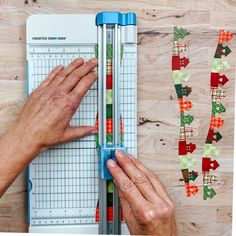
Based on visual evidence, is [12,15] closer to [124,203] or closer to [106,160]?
[106,160]

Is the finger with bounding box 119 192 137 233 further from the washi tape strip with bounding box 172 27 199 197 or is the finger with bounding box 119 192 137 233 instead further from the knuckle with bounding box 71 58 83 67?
the knuckle with bounding box 71 58 83 67

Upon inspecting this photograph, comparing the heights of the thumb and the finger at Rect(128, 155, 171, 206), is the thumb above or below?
above

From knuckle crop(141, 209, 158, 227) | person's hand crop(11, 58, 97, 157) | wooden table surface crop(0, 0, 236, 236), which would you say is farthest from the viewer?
wooden table surface crop(0, 0, 236, 236)

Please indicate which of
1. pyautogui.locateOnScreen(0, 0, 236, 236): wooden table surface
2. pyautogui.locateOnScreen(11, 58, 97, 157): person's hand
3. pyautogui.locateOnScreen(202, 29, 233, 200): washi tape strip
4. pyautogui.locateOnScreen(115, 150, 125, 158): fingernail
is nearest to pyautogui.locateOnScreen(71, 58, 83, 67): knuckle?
pyautogui.locateOnScreen(11, 58, 97, 157): person's hand

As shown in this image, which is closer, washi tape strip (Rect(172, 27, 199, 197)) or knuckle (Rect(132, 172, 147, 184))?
knuckle (Rect(132, 172, 147, 184))

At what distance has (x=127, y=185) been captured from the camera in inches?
39.2

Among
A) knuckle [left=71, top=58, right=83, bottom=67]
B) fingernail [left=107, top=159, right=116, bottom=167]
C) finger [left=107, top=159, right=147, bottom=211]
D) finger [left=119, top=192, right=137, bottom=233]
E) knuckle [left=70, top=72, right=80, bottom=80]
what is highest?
knuckle [left=71, top=58, right=83, bottom=67]

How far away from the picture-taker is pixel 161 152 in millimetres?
1173

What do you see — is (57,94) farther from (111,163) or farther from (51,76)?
(111,163)

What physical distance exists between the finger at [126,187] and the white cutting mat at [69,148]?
0.10 metres

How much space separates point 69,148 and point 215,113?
1.31ft

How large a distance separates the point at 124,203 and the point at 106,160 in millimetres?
144

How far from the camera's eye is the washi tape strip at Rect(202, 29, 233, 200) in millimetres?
1166

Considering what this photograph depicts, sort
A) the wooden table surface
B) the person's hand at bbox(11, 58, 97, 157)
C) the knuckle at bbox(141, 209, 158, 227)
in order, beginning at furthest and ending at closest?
the wooden table surface, the person's hand at bbox(11, 58, 97, 157), the knuckle at bbox(141, 209, 158, 227)
